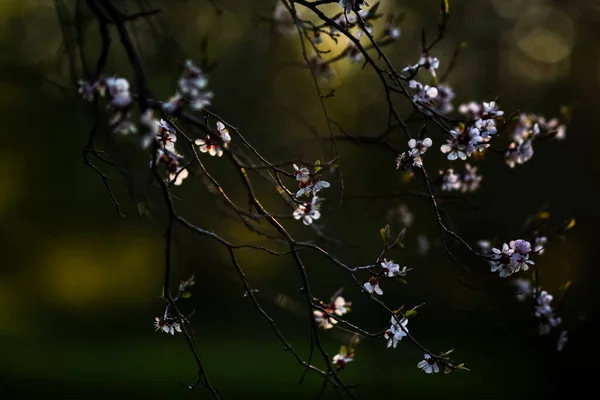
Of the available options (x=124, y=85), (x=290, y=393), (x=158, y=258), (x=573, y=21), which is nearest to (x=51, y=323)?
(x=158, y=258)

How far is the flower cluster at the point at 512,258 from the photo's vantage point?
2.28 meters

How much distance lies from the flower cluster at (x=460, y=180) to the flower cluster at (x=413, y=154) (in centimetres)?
62

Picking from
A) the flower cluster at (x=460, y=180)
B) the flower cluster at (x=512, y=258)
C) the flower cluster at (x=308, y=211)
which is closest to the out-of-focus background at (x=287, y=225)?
the flower cluster at (x=460, y=180)

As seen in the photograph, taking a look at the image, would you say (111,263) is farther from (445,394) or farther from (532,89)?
(532,89)

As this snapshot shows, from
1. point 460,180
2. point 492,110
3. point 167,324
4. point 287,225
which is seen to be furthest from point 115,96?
point 287,225

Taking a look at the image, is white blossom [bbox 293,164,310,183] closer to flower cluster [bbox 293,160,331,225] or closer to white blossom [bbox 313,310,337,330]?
flower cluster [bbox 293,160,331,225]

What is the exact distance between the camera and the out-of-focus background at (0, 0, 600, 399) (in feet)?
30.5

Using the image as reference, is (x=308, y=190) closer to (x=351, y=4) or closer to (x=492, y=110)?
(x=351, y=4)

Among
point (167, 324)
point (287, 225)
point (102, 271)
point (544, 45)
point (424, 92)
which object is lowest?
point (167, 324)

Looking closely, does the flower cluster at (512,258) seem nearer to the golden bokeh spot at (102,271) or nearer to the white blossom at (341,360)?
the white blossom at (341,360)

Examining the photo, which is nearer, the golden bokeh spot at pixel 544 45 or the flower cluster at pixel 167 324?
the flower cluster at pixel 167 324

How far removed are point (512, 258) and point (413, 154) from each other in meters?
0.53

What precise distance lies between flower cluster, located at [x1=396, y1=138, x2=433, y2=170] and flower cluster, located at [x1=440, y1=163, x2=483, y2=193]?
2.04ft

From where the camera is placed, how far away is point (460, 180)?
3.21m
